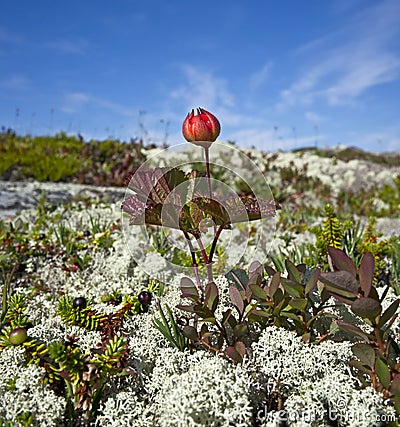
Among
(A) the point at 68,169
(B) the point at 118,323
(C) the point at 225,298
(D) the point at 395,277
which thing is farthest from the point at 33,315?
(A) the point at 68,169

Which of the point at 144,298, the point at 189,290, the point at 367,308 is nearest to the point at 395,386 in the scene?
the point at 367,308

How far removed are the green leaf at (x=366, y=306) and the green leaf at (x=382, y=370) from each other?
0.16m

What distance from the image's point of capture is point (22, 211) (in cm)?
429

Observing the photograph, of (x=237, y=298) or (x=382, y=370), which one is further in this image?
(x=237, y=298)

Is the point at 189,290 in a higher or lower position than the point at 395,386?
higher

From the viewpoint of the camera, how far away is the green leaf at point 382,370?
1225 mm

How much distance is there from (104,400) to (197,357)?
1.16 feet

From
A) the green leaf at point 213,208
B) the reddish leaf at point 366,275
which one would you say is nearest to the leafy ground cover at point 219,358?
the reddish leaf at point 366,275

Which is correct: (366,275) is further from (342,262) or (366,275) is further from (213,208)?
(213,208)

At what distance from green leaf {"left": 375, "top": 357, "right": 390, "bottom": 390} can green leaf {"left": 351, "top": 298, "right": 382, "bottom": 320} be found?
0.16 metres

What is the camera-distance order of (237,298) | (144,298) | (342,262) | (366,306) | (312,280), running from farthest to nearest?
(144,298)
(237,298)
(312,280)
(342,262)
(366,306)

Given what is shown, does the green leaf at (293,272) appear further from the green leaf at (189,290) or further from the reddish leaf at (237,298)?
the green leaf at (189,290)

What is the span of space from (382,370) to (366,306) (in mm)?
226

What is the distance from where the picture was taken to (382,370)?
123 centimetres
